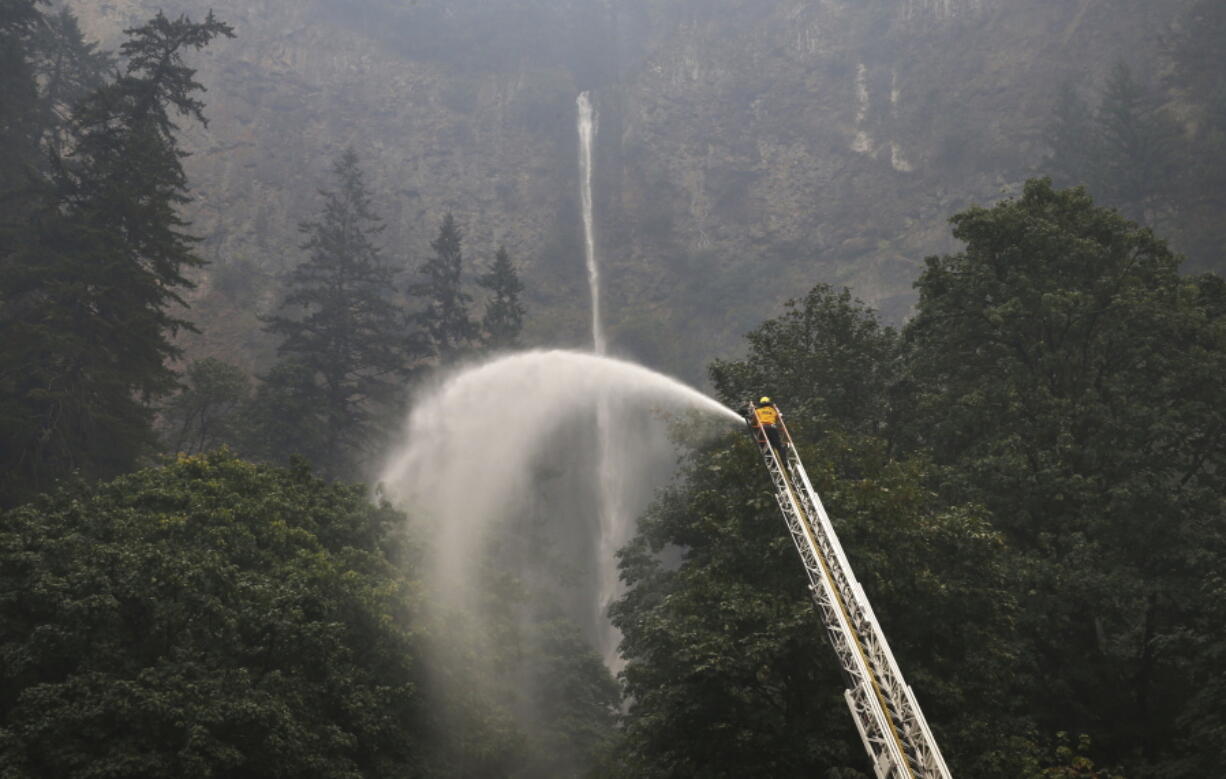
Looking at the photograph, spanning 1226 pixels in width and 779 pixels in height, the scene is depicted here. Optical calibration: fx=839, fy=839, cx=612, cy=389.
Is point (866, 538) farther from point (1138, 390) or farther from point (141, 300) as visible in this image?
point (141, 300)

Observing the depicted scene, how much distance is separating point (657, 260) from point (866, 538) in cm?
6654

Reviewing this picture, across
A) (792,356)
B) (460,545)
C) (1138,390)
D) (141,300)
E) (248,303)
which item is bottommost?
(1138,390)

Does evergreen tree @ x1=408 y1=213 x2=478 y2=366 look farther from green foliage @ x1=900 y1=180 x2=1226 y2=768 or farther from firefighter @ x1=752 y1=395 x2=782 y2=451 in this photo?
firefighter @ x1=752 y1=395 x2=782 y2=451

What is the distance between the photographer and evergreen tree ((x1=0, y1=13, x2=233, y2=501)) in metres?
24.1

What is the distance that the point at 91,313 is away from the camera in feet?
85.4

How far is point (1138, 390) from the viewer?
2117 centimetres

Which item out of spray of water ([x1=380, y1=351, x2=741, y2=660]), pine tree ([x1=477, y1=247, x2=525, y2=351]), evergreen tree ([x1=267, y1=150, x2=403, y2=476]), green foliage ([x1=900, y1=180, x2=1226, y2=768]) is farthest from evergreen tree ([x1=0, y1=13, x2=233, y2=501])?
green foliage ([x1=900, y1=180, x2=1226, y2=768])

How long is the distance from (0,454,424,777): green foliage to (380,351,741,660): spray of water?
4548mm

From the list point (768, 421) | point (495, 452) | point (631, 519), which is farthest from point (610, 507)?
point (768, 421)

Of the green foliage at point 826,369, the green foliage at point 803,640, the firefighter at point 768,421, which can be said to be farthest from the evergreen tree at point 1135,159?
the firefighter at point 768,421

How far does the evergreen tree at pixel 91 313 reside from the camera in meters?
24.1

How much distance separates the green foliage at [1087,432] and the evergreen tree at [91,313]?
24033 mm

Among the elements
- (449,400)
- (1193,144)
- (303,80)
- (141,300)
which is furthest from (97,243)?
(303,80)

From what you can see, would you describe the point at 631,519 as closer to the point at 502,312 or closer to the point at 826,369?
the point at 502,312
